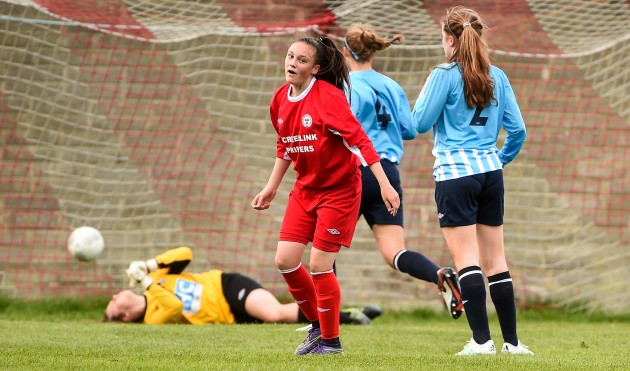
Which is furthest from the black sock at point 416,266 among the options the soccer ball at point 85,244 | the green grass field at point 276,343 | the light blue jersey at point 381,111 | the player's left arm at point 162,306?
the soccer ball at point 85,244

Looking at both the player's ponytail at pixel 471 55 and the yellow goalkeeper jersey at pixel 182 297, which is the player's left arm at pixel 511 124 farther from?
the yellow goalkeeper jersey at pixel 182 297

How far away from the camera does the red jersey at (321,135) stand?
15.0ft

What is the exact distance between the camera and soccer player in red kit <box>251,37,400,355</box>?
4617 mm

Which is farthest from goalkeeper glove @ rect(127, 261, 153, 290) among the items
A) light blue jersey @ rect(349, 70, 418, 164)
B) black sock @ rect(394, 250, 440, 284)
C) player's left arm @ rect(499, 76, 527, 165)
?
player's left arm @ rect(499, 76, 527, 165)

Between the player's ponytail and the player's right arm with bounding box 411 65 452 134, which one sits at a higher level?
the player's ponytail

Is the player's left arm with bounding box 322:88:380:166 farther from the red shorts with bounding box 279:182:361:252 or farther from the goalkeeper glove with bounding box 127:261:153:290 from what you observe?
the goalkeeper glove with bounding box 127:261:153:290

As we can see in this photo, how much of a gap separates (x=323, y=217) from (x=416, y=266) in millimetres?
1781

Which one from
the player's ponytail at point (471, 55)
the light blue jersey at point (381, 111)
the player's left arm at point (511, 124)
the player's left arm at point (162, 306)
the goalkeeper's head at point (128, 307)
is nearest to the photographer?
the player's ponytail at point (471, 55)

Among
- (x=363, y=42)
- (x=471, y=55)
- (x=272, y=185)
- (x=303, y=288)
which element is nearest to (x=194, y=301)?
(x=363, y=42)

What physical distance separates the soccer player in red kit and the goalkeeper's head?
2865 millimetres

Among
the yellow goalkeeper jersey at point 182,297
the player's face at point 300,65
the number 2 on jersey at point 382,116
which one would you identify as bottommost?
the yellow goalkeeper jersey at point 182,297

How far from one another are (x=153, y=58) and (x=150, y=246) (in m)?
1.69

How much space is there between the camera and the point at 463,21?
190 inches

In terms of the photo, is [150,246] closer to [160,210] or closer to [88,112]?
[160,210]
